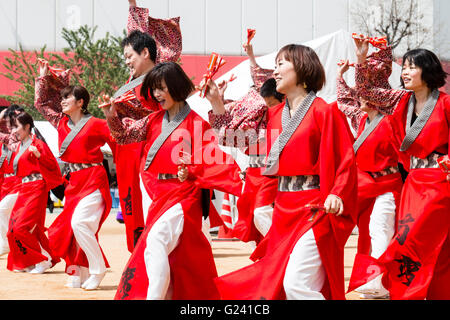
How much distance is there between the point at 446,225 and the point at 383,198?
4.56 feet

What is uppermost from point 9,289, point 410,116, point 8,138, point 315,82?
point 315,82

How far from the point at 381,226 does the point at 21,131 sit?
4.72m

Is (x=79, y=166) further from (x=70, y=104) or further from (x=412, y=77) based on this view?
(x=412, y=77)

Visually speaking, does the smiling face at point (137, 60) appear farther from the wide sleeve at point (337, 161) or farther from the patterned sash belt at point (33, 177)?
the patterned sash belt at point (33, 177)

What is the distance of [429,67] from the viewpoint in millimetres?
5145

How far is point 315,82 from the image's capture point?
4152mm

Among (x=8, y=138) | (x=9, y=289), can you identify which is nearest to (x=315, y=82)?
(x=9, y=289)

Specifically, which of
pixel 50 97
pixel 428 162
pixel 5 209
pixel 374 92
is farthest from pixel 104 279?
pixel 428 162

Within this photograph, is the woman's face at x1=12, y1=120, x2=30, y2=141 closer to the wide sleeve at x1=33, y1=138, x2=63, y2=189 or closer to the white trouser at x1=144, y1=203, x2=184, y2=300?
the wide sleeve at x1=33, y1=138, x2=63, y2=189

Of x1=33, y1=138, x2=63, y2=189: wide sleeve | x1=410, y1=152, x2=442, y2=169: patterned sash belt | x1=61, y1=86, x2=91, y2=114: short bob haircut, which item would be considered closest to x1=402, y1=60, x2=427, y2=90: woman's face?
x1=410, y1=152, x2=442, y2=169: patterned sash belt

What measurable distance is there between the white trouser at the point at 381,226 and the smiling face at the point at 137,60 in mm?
2335

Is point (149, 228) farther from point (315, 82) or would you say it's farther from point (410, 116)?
point (410, 116)

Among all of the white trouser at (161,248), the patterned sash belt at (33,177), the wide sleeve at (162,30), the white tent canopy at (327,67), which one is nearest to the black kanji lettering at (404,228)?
the white trouser at (161,248)

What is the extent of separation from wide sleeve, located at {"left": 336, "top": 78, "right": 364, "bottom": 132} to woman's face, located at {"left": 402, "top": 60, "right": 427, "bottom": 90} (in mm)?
1607
